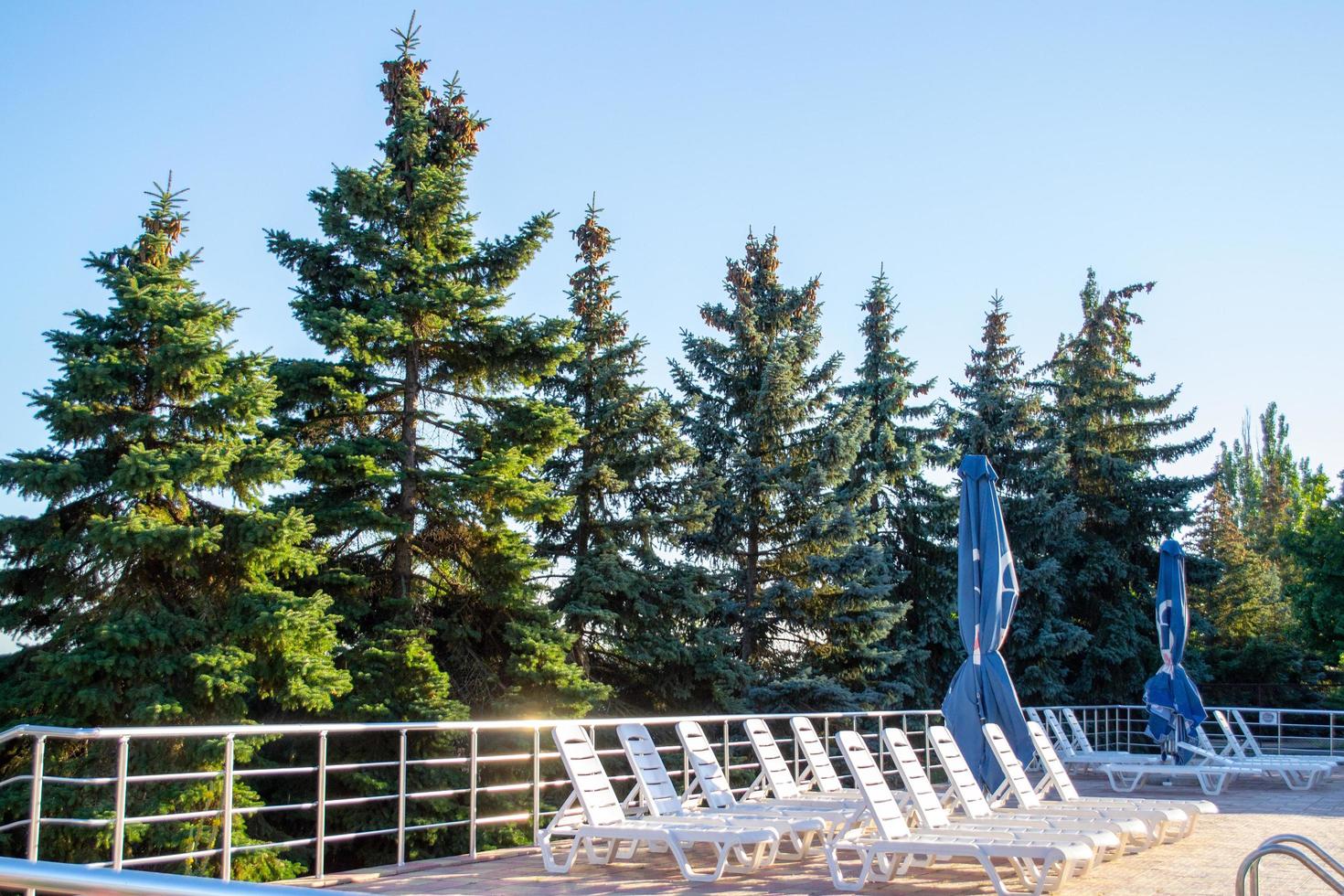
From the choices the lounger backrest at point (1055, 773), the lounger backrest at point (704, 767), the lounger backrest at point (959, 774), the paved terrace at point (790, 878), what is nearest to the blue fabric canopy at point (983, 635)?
the lounger backrest at point (959, 774)

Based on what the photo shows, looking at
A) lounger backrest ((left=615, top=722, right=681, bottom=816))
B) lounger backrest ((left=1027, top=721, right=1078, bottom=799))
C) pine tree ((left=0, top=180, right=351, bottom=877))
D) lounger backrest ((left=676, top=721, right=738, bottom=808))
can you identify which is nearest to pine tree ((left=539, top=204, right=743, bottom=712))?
pine tree ((left=0, top=180, right=351, bottom=877))

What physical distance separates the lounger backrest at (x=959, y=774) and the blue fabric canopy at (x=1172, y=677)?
6366mm

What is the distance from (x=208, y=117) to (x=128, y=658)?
655cm

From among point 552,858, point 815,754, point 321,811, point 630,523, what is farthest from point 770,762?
point 630,523

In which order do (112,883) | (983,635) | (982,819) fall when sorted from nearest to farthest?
(112,883) < (982,819) < (983,635)

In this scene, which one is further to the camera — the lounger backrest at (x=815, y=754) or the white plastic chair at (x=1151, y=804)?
the lounger backrest at (x=815, y=754)

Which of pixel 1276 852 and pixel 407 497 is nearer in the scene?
pixel 1276 852

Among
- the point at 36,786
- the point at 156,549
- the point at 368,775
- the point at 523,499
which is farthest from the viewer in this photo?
the point at 523,499

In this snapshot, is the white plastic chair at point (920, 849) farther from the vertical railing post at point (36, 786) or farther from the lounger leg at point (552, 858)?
the vertical railing post at point (36, 786)

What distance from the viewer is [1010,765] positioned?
9.79m

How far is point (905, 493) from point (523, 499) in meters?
13.1

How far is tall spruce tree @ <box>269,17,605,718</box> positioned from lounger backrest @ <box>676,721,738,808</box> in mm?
8717

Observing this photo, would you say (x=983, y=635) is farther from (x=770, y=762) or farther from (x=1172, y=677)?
(x=1172, y=677)

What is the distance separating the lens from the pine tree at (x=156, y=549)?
46.0 ft
